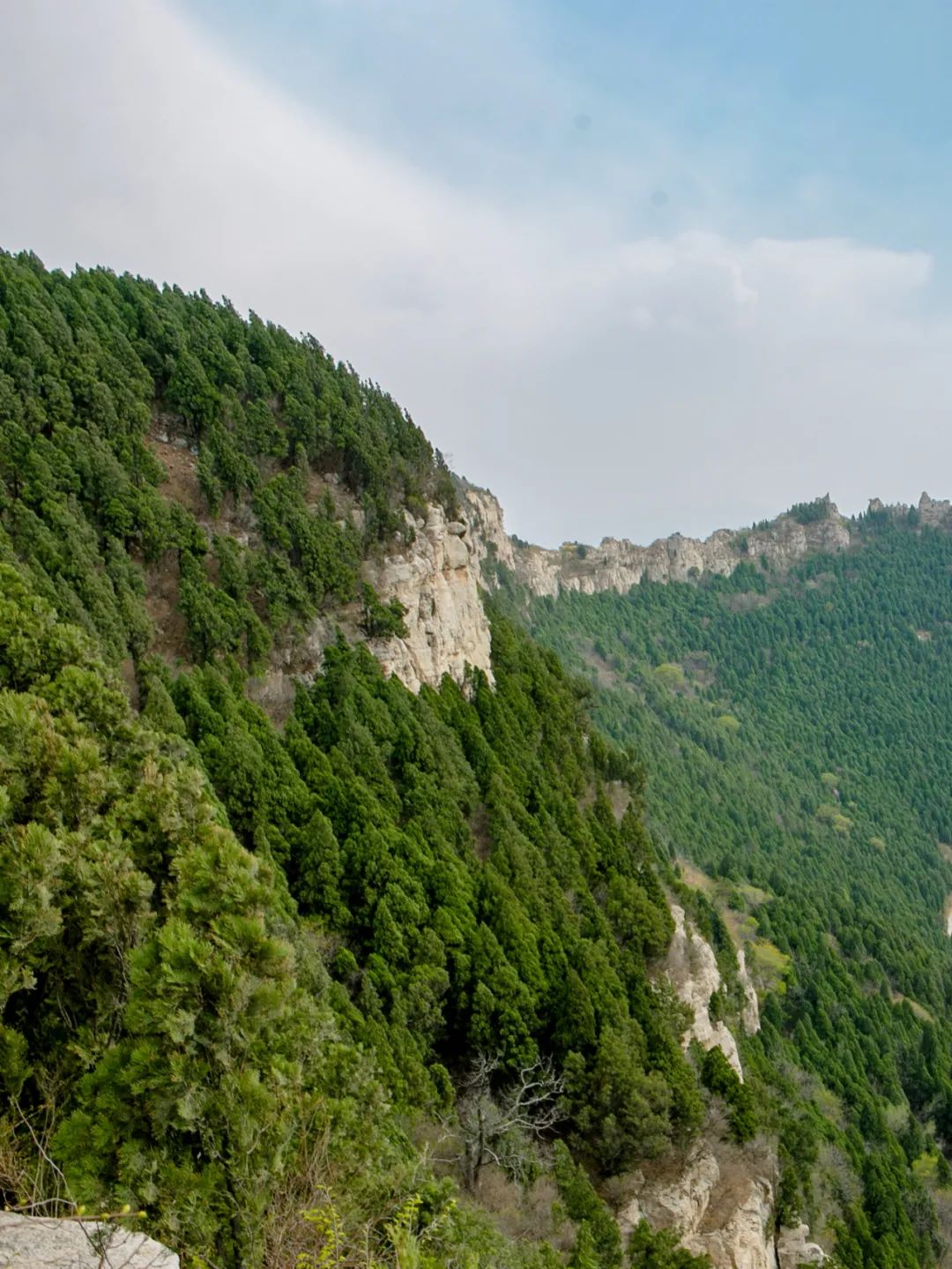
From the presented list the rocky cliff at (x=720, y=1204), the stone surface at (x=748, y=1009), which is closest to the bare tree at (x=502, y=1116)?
the rocky cliff at (x=720, y=1204)

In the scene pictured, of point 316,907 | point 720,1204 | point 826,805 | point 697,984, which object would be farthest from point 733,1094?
point 826,805

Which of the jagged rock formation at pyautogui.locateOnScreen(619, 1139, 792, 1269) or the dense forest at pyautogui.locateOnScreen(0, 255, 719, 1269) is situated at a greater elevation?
the dense forest at pyautogui.locateOnScreen(0, 255, 719, 1269)

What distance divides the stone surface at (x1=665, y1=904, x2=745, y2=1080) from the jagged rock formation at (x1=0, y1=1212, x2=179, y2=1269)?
2683 cm

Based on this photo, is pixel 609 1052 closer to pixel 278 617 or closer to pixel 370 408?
pixel 278 617

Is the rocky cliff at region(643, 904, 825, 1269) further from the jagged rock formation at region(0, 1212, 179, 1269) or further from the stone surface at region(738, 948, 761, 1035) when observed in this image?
the jagged rock formation at region(0, 1212, 179, 1269)

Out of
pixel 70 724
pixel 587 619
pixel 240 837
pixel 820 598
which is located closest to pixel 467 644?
pixel 240 837

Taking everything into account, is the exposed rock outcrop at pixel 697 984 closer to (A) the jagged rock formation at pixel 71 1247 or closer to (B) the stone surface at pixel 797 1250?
(B) the stone surface at pixel 797 1250

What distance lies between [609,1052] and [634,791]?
73.5 feet

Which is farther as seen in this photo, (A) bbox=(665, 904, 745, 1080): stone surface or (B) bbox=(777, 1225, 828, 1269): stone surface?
(A) bbox=(665, 904, 745, 1080): stone surface

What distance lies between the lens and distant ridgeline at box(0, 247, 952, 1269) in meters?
9.02

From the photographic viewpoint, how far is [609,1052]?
2411 centimetres

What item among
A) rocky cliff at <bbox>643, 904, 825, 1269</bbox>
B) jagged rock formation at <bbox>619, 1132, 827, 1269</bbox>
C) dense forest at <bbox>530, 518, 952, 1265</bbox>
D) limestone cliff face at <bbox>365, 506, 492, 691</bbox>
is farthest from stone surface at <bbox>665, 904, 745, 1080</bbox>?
limestone cliff face at <bbox>365, 506, 492, 691</bbox>

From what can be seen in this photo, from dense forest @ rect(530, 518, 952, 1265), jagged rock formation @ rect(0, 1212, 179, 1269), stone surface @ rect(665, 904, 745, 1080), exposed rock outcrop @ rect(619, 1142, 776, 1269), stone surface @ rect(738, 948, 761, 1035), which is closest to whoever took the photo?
jagged rock formation @ rect(0, 1212, 179, 1269)

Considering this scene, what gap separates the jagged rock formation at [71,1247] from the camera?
6.00 metres
